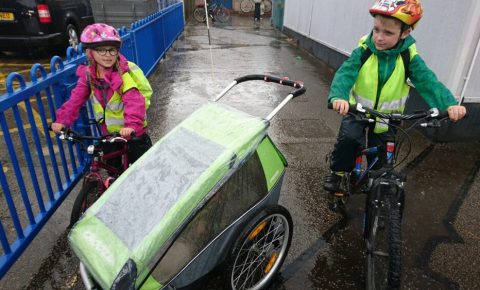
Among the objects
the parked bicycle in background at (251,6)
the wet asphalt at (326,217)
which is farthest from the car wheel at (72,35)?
the parked bicycle in background at (251,6)

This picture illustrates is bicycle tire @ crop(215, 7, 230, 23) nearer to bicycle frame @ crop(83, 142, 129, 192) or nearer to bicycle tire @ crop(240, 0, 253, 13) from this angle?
bicycle tire @ crop(240, 0, 253, 13)

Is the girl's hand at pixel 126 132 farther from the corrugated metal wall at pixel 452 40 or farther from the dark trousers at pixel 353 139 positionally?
the corrugated metal wall at pixel 452 40

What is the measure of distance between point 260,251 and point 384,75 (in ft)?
4.99

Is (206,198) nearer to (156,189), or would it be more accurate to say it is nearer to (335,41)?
(156,189)

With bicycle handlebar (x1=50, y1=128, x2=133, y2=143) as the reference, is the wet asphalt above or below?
below

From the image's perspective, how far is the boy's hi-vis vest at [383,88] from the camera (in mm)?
2396

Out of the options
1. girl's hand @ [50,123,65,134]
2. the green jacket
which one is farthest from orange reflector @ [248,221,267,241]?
girl's hand @ [50,123,65,134]

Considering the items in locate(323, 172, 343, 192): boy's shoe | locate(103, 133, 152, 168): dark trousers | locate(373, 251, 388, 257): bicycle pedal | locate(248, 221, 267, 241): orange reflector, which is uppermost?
locate(103, 133, 152, 168): dark trousers

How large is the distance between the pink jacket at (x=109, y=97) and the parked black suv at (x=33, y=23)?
609 centimetres

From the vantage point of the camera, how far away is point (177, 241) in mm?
1692

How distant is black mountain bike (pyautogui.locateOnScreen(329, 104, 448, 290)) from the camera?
1.88 m

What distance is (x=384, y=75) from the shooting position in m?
2.41

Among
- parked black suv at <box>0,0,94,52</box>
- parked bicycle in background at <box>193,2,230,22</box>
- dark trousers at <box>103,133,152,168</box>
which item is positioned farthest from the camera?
parked bicycle in background at <box>193,2,230,22</box>

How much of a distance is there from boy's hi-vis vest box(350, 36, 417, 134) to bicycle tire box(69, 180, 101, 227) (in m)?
2.11
